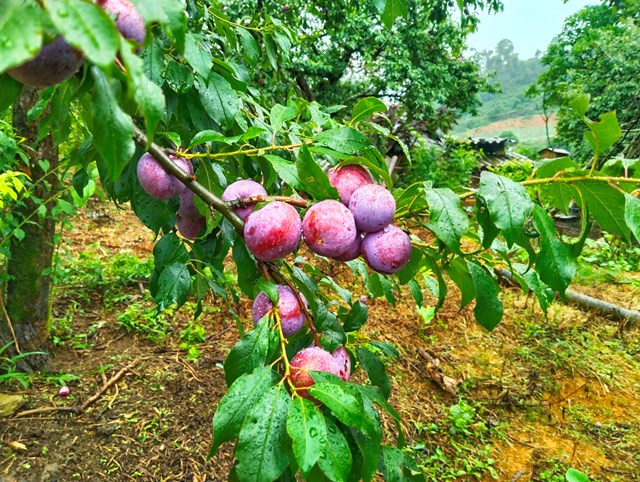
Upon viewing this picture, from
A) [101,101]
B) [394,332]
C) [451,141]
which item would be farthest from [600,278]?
[101,101]

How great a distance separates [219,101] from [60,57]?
1.69 feet

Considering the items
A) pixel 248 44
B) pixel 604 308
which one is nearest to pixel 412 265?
pixel 248 44

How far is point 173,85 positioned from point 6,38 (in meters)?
0.61

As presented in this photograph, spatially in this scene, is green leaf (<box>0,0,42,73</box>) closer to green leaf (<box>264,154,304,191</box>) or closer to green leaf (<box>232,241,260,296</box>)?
green leaf (<box>264,154,304,191</box>)

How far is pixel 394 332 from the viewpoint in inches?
118

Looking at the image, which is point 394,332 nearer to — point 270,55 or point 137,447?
point 137,447

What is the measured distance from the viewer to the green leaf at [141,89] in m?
0.31

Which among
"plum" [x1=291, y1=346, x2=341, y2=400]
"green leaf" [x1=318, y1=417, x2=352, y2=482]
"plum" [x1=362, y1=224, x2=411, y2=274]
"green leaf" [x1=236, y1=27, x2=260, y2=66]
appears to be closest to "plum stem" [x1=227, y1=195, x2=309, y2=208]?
"plum" [x1=362, y1=224, x2=411, y2=274]

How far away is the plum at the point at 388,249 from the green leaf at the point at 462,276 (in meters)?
0.20

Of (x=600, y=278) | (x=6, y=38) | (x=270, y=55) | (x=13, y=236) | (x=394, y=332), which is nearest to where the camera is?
(x=6, y=38)

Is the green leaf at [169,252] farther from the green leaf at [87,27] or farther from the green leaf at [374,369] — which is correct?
the green leaf at [87,27]

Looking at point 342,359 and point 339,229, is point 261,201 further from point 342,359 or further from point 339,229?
point 342,359

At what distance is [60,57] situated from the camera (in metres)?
0.37

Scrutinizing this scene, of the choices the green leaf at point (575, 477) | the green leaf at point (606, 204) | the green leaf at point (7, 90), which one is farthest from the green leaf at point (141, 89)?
the green leaf at point (575, 477)
